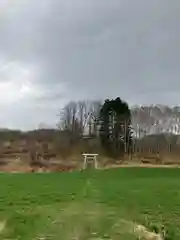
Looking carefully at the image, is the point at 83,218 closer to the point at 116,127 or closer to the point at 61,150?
the point at 61,150

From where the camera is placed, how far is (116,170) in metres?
30.2

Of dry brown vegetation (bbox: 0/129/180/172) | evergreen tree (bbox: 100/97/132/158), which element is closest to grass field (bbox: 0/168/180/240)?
dry brown vegetation (bbox: 0/129/180/172)

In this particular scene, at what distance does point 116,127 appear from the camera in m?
44.2

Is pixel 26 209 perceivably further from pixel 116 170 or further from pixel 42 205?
pixel 116 170

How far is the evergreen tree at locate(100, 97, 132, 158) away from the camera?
44000 millimetres

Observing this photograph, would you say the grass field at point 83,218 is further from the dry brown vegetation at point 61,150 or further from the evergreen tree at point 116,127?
the evergreen tree at point 116,127

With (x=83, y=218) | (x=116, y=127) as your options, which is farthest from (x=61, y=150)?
(x=83, y=218)

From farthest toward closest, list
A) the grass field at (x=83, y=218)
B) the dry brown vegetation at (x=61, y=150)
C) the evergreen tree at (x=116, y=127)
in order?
1. the evergreen tree at (x=116, y=127)
2. the dry brown vegetation at (x=61, y=150)
3. the grass field at (x=83, y=218)

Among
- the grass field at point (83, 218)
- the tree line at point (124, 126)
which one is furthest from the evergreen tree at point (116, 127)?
the grass field at point (83, 218)

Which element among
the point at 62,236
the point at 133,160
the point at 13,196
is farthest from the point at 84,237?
the point at 133,160

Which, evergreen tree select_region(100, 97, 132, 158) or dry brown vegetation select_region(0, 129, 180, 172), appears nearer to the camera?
dry brown vegetation select_region(0, 129, 180, 172)

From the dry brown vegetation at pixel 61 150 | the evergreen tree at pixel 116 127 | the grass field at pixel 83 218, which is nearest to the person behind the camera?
the grass field at pixel 83 218

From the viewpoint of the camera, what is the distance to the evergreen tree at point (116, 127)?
44.0m

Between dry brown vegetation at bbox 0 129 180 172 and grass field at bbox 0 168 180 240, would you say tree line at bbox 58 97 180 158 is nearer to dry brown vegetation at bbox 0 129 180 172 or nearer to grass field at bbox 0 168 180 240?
dry brown vegetation at bbox 0 129 180 172
